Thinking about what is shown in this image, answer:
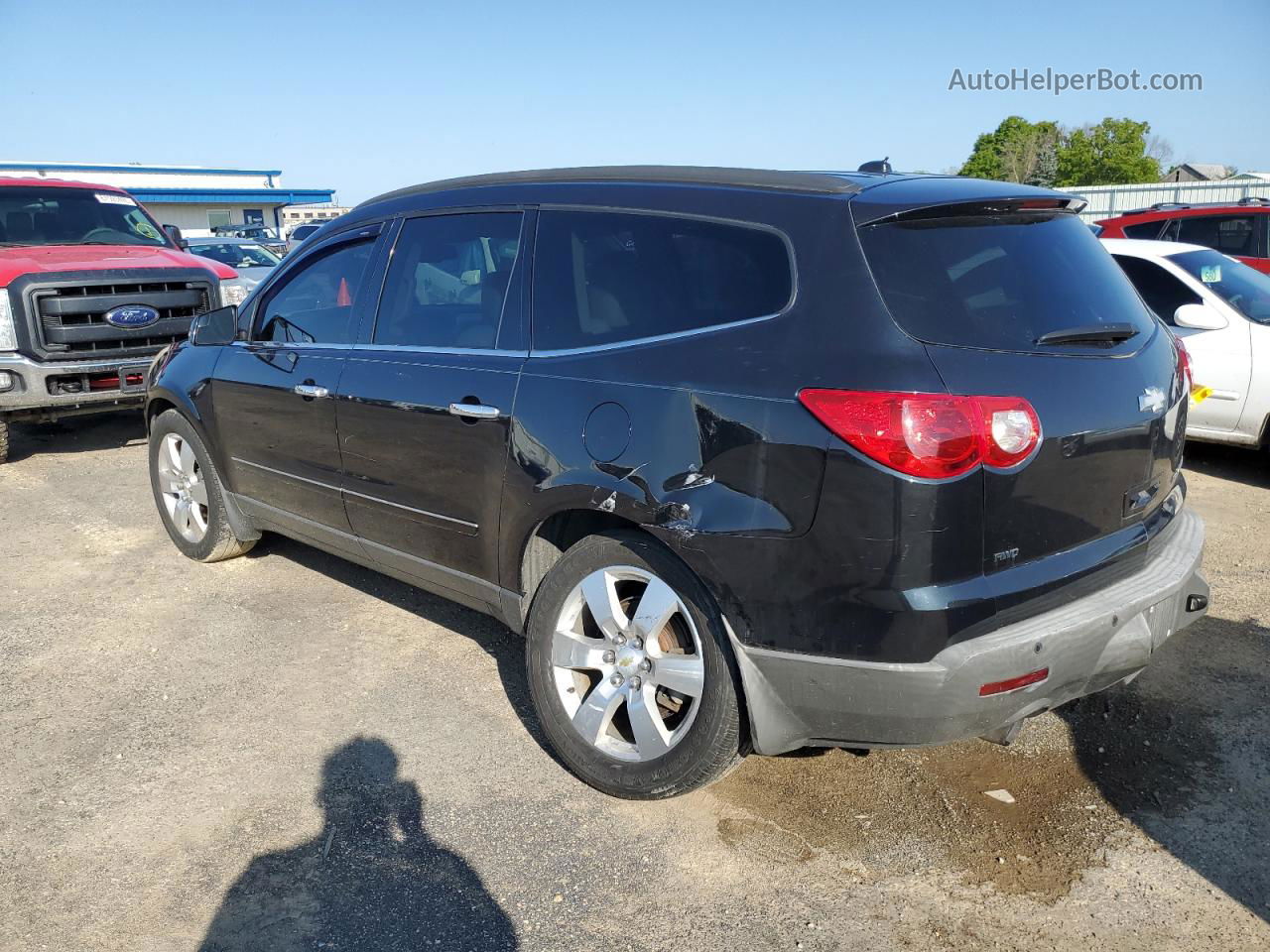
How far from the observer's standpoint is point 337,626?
185 inches

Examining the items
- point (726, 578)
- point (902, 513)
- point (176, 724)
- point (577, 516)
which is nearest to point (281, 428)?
point (176, 724)

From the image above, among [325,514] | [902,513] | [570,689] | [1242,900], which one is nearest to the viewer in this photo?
[902,513]

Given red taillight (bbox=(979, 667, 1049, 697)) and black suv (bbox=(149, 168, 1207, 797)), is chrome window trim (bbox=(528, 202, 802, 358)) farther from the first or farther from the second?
red taillight (bbox=(979, 667, 1049, 697))

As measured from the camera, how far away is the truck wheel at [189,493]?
5.27 meters

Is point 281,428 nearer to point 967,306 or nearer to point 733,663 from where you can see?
point 733,663

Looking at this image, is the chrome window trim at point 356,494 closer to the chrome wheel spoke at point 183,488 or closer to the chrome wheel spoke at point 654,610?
the chrome wheel spoke at point 183,488

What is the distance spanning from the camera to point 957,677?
2555mm

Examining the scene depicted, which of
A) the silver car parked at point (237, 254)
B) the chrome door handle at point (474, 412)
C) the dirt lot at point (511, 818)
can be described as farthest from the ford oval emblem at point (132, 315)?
the silver car parked at point (237, 254)

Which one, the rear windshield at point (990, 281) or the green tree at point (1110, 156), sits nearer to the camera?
the rear windshield at point (990, 281)

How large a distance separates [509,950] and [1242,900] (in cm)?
192

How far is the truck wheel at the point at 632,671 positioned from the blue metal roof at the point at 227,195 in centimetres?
4846

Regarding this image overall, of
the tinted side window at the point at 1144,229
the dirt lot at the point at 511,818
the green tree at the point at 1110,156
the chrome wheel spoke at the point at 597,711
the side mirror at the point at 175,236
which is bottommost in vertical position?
the dirt lot at the point at 511,818

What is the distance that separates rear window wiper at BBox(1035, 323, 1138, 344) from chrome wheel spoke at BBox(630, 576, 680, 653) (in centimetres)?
124

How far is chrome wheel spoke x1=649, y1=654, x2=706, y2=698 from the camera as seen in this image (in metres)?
2.93
